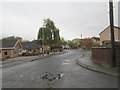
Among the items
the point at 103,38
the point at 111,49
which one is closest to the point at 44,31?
the point at 103,38

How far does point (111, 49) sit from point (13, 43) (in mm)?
38784

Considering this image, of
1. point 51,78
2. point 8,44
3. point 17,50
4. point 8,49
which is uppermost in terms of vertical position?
point 8,44

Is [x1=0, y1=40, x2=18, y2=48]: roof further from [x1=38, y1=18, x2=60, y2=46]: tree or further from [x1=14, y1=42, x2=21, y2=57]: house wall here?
[x1=38, y1=18, x2=60, y2=46]: tree

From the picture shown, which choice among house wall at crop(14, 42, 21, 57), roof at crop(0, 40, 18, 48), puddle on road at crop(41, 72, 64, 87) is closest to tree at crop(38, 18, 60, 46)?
house wall at crop(14, 42, 21, 57)

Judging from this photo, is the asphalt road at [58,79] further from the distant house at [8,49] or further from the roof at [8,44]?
the roof at [8,44]

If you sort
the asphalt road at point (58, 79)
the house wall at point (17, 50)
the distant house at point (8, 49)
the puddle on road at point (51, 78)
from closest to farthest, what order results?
the asphalt road at point (58, 79) < the puddle on road at point (51, 78) < the distant house at point (8, 49) < the house wall at point (17, 50)

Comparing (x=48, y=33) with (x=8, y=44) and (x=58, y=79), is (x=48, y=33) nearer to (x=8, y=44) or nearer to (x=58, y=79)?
(x=8, y=44)

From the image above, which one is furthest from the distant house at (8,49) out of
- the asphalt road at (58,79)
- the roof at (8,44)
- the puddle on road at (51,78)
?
the puddle on road at (51,78)

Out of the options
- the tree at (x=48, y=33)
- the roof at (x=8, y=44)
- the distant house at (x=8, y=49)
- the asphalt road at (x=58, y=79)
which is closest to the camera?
the asphalt road at (x=58, y=79)

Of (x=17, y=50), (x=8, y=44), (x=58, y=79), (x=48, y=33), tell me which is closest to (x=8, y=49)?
(x=8, y=44)

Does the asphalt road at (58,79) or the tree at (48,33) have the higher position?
the tree at (48,33)

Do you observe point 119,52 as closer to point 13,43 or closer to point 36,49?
point 13,43

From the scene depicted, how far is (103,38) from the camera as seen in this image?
2133 inches

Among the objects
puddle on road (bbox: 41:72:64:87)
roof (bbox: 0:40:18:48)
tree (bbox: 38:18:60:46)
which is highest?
tree (bbox: 38:18:60:46)
